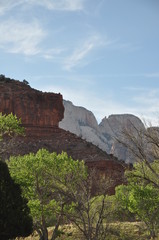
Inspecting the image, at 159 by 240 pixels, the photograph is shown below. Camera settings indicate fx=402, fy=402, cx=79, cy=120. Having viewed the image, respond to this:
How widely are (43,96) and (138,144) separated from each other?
88.3 metres

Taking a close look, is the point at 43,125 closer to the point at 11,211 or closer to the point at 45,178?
the point at 45,178

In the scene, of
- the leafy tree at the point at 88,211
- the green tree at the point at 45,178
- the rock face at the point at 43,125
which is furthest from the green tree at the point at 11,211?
the rock face at the point at 43,125

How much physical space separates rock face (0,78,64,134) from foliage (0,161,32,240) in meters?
72.8

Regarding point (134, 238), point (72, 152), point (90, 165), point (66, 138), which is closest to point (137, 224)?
point (134, 238)

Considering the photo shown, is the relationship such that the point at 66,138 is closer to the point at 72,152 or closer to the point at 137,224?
the point at 72,152

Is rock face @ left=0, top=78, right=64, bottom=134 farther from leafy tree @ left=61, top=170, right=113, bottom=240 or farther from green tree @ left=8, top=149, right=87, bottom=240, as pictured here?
green tree @ left=8, top=149, right=87, bottom=240

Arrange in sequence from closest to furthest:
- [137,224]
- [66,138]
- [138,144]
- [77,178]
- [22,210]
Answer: [138,144] < [22,210] < [77,178] < [137,224] < [66,138]

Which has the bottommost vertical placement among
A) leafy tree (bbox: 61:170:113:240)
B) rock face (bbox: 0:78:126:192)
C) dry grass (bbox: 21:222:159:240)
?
dry grass (bbox: 21:222:159:240)

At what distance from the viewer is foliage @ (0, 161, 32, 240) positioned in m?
23.8

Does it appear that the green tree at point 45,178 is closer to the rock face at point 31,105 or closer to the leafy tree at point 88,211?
the leafy tree at point 88,211

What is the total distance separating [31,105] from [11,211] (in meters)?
83.7

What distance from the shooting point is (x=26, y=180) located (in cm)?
3020

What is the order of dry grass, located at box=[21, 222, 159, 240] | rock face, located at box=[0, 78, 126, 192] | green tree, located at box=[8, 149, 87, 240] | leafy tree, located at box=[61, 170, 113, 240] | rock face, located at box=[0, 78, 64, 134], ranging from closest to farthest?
1. leafy tree, located at box=[61, 170, 113, 240]
2. green tree, located at box=[8, 149, 87, 240]
3. dry grass, located at box=[21, 222, 159, 240]
4. rock face, located at box=[0, 78, 126, 192]
5. rock face, located at box=[0, 78, 64, 134]

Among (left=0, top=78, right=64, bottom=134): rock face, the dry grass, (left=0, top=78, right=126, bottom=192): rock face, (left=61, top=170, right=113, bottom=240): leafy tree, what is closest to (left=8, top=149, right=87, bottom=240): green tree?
(left=61, top=170, right=113, bottom=240): leafy tree
